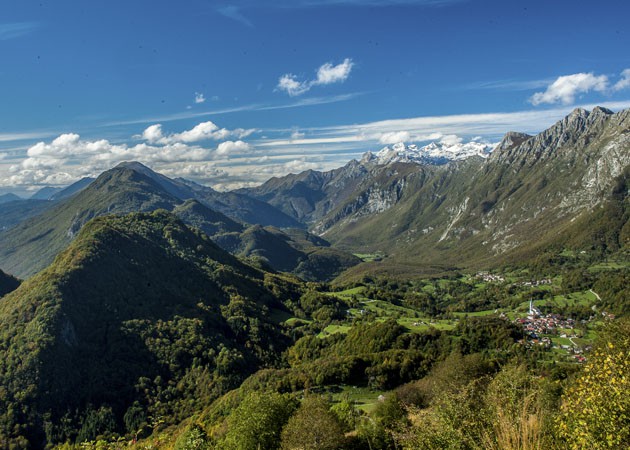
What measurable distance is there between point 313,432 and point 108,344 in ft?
431

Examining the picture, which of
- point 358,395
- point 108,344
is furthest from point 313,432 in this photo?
point 108,344

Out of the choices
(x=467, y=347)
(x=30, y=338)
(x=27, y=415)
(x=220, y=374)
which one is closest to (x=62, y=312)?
(x=30, y=338)

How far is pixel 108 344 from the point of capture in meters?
147

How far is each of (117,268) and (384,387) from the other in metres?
139

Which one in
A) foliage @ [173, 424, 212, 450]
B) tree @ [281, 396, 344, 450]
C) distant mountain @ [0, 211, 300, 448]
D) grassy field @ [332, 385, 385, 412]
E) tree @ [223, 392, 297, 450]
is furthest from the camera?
distant mountain @ [0, 211, 300, 448]

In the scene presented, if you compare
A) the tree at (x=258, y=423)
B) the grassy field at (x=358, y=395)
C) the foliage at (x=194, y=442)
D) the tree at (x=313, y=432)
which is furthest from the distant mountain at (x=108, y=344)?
the tree at (x=313, y=432)

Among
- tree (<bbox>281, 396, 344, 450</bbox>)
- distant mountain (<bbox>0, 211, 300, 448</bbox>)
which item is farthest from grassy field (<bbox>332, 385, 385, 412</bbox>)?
distant mountain (<bbox>0, 211, 300, 448</bbox>)

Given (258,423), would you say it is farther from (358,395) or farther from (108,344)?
(108,344)

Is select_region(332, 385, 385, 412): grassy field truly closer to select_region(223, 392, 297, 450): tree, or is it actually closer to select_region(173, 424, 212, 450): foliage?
select_region(223, 392, 297, 450): tree

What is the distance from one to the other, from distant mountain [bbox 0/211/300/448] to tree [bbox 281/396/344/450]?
91.7 meters

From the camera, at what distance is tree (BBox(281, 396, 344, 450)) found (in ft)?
136

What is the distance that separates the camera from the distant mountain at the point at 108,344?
11812 cm

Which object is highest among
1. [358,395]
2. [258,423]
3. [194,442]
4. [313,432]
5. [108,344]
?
[194,442]

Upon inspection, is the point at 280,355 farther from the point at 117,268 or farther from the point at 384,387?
the point at 117,268
